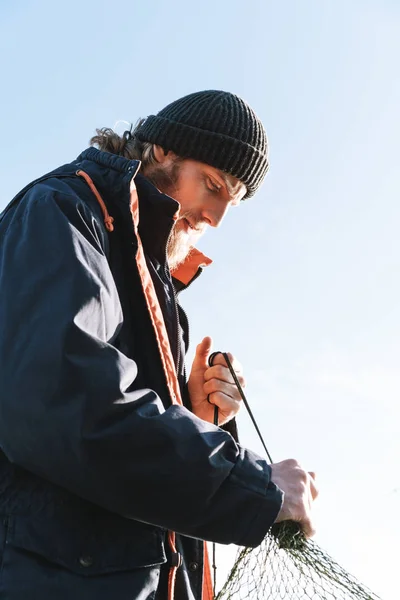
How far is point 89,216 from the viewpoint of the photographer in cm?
298

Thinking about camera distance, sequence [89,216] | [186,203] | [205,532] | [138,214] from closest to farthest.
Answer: [205,532] < [89,216] < [138,214] < [186,203]

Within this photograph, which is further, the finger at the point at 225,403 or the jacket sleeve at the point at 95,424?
the finger at the point at 225,403

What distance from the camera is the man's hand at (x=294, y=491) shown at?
281 cm

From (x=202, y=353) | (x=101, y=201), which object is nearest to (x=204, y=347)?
(x=202, y=353)

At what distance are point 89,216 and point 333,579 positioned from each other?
5.17 ft

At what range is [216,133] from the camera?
4.49 m

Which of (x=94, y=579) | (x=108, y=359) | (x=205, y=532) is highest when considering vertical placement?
(x=108, y=359)

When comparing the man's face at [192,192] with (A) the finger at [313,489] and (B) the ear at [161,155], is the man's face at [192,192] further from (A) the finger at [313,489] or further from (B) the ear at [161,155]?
(A) the finger at [313,489]

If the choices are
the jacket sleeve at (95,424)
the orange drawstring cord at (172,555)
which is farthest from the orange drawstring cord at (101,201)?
the jacket sleeve at (95,424)

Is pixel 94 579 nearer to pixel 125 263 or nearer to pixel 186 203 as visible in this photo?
pixel 125 263

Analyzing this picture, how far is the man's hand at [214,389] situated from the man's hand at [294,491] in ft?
3.61

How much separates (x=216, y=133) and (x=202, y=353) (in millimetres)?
1165

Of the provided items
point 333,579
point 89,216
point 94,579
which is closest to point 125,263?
point 89,216

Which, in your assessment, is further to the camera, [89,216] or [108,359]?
[89,216]
